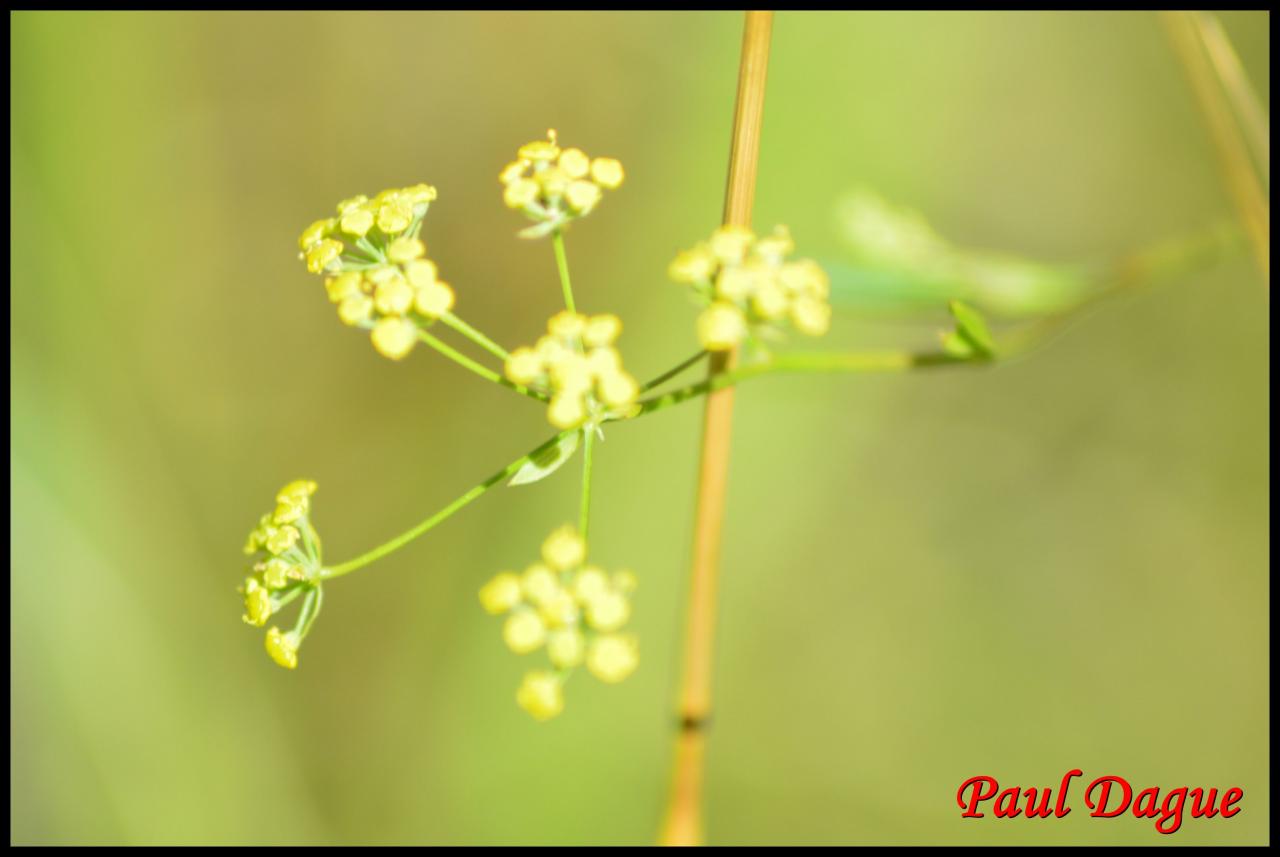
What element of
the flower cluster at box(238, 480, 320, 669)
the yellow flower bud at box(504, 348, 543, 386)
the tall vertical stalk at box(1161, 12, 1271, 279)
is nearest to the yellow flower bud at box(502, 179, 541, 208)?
the yellow flower bud at box(504, 348, 543, 386)

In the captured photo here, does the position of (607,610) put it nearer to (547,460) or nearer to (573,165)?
(547,460)

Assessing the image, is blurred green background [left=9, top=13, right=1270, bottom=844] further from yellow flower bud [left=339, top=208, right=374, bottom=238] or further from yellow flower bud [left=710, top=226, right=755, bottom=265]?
yellow flower bud [left=710, top=226, right=755, bottom=265]

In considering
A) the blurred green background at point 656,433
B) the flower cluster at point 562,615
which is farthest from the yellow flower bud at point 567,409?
the blurred green background at point 656,433

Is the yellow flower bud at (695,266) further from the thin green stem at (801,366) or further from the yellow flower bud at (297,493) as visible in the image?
the yellow flower bud at (297,493)

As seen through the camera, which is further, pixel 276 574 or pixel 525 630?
pixel 276 574

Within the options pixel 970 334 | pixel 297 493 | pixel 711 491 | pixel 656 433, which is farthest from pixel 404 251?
pixel 656 433

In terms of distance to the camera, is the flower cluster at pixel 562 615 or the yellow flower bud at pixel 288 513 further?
the yellow flower bud at pixel 288 513
